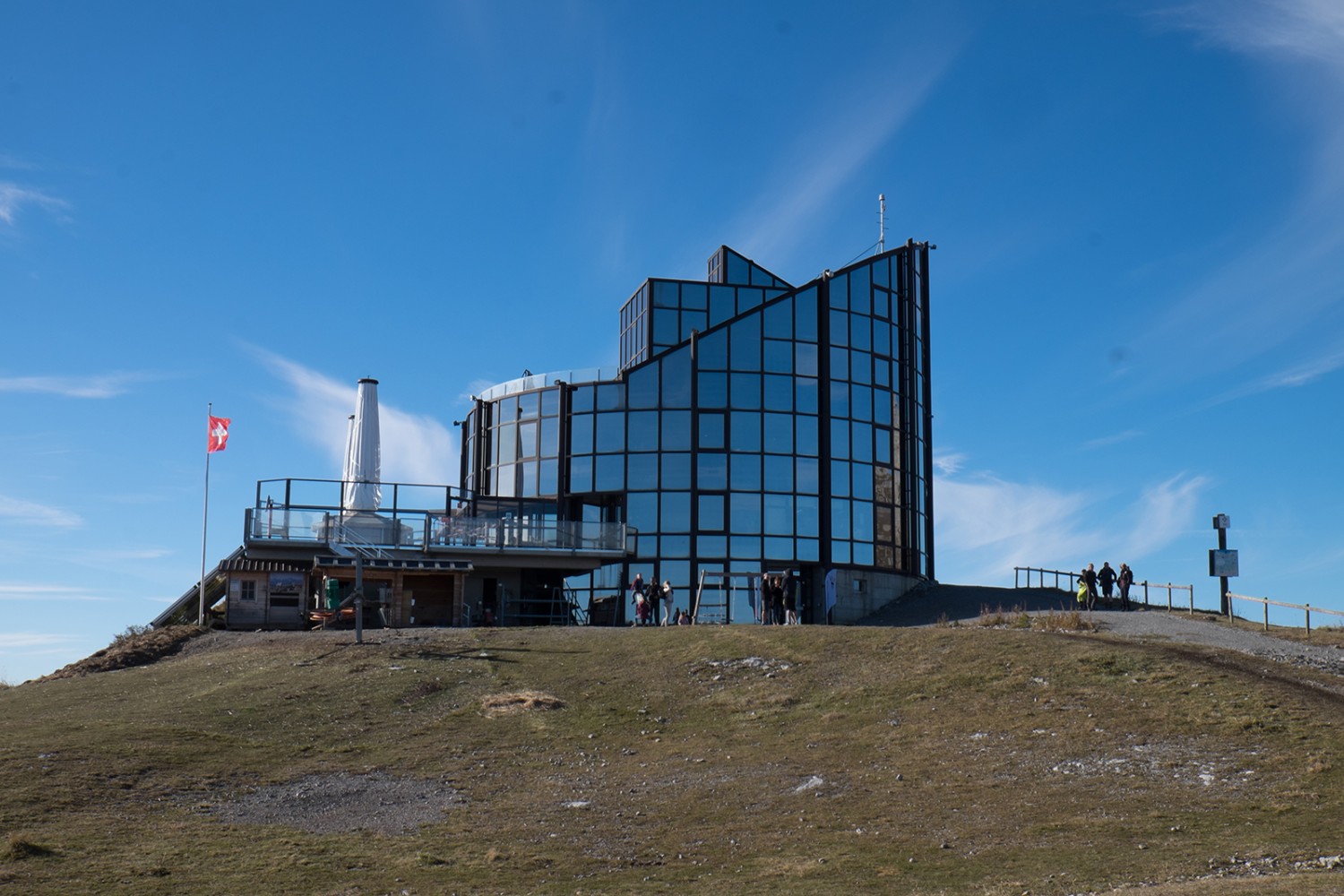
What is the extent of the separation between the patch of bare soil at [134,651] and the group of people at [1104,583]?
24.4m

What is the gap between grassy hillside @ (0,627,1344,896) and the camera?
49.1ft

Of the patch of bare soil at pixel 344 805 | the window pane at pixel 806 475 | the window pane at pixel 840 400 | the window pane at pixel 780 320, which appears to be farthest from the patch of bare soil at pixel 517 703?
the window pane at pixel 780 320

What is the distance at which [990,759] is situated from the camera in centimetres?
1983

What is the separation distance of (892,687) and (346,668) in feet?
36.3

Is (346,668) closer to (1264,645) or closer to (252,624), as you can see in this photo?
(252,624)

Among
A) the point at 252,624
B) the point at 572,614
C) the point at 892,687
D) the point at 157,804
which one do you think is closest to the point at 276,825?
the point at 157,804

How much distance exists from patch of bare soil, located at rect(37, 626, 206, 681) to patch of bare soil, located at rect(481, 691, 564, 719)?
10259 mm

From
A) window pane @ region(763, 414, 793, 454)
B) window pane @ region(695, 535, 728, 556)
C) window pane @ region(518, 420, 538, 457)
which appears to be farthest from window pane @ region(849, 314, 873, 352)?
window pane @ region(518, 420, 538, 457)

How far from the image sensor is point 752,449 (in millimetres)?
46594

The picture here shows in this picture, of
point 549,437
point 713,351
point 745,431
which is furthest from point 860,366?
point 549,437

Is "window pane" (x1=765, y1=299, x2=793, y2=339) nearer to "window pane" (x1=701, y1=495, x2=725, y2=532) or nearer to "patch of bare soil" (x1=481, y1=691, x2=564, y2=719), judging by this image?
"window pane" (x1=701, y1=495, x2=725, y2=532)

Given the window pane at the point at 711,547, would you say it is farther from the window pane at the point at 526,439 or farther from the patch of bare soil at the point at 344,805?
the patch of bare soil at the point at 344,805

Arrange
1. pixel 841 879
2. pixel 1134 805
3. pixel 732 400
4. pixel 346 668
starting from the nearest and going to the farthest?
pixel 841 879 → pixel 1134 805 → pixel 346 668 → pixel 732 400

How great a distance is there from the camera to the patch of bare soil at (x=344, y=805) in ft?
57.5
